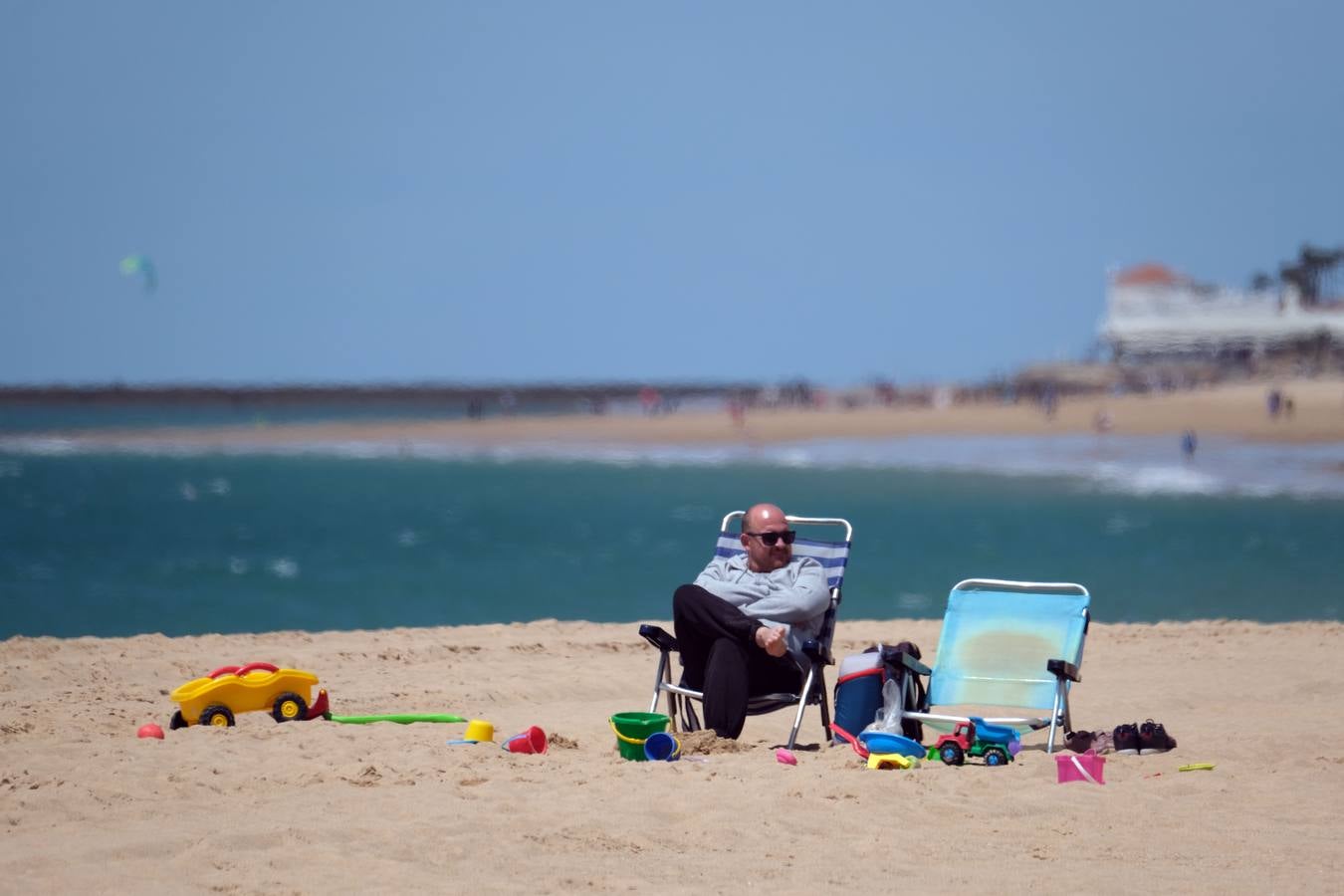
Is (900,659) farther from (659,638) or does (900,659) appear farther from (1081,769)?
(659,638)

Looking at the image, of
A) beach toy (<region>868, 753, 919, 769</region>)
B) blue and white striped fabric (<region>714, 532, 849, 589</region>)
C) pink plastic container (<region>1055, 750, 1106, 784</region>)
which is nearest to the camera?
pink plastic container (<region>1055, 750, 1106, 784</region>)

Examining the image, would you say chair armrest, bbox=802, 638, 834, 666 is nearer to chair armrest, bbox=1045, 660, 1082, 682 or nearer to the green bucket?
the green bucket

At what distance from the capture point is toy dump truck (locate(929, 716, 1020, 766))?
6.05 meters

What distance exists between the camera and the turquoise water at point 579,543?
16250 millimetres

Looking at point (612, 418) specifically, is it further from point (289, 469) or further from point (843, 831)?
point (843, 831)

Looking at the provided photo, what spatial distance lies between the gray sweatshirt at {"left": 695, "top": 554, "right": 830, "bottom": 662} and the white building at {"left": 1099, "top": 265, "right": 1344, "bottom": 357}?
2600 inches

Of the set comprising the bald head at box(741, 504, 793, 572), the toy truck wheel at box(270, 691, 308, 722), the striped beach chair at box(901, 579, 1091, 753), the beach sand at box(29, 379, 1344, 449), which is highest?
the bald head at box(741, 504, 793, 572)

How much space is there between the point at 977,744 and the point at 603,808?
5.52 ft

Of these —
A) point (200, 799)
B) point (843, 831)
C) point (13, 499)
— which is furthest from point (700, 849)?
point (13, 499)

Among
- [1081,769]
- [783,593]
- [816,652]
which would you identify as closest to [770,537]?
[783,593]

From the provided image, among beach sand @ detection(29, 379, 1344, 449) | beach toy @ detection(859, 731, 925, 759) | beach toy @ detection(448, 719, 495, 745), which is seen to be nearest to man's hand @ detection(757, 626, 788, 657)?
beach toy @ detection(859, 731, 925, 759)

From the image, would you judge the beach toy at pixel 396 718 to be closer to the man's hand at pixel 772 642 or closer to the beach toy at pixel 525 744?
the beach toy at pixel 525 744

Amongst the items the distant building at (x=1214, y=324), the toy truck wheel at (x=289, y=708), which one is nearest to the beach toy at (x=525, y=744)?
the toy truck wheel at (x=289, y=708)

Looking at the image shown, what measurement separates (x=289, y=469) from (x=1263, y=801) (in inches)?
1656
